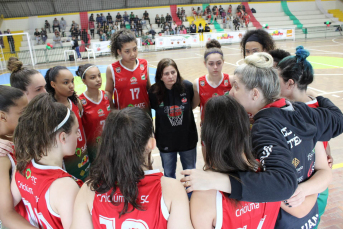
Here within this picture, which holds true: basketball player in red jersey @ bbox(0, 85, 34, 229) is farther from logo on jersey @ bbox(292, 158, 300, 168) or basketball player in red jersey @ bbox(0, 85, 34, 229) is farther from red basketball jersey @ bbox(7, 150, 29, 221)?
logo on jersey @ bbox(292, 158, 300, 168)

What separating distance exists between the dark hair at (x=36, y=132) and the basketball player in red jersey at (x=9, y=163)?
→ 0.21m

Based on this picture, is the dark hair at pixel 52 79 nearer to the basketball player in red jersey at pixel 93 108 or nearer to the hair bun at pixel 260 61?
the basketball player in red jersey at pixel 93 108

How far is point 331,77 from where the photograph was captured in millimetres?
9031

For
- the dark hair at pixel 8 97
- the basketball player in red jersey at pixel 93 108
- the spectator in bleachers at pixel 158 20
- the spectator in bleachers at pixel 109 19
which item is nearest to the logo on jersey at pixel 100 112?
the basketball player in red jersey at pixel 93 108

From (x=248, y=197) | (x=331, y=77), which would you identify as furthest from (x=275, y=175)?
(x=331, y=77)

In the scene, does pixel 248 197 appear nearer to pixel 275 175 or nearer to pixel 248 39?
pixel 275 175

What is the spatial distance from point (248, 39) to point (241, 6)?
27.0 metres

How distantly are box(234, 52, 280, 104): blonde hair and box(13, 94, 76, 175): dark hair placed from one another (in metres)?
1.32

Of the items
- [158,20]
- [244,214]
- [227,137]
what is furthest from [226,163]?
[158,20]

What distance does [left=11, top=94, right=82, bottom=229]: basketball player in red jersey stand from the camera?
57.5 inches

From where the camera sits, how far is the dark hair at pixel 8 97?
1.92 meters

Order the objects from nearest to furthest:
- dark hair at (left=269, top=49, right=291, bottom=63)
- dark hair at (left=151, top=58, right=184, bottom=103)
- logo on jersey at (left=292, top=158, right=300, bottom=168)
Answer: logo on jersey at (left=292, top=158, right=300, bottom=168) → dark hair at (left=269, top=49, right=291, bottom=63) → dark hair at (left=151, top=58, right=184, bottom=103)

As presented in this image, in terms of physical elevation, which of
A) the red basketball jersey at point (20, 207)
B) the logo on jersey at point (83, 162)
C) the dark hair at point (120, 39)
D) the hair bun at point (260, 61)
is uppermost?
the dark hair at point (120, 39)

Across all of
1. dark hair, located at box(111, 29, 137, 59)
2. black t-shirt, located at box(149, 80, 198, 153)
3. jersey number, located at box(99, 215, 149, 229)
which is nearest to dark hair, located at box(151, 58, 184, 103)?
black t-shirt, located at box(149, 80, 198, 153)
